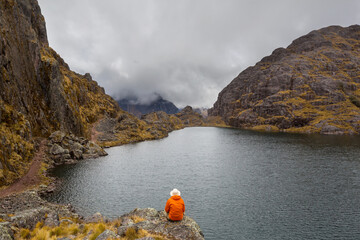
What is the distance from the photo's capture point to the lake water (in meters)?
32.4

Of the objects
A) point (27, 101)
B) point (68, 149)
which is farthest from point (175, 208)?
point (27, 101)

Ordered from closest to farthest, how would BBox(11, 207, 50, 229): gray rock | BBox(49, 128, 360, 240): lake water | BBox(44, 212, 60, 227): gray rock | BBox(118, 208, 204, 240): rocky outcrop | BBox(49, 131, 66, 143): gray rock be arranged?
BBox(118, 208, 204, 240): rocky outcrop → BBox(11, 207, 50, 229): gray rock → BBox(44, 212, 60, 227): gray rock → BBox(49, 128, 360, 240): lake water → BBox(49, 131, 66, 143): gray rock

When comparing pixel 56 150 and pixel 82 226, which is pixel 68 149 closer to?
pixel 56 150

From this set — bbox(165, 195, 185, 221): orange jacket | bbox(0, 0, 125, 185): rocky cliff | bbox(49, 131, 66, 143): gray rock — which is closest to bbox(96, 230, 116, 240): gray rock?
bbox(165, 195, 185, 221): orange jacket

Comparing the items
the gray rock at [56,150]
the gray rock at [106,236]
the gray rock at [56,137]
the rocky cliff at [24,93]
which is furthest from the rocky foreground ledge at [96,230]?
the gray rock at [56,137]

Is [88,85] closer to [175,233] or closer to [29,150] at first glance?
[29,150]

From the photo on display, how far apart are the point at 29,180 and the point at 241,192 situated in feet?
171

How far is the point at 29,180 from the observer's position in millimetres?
50156

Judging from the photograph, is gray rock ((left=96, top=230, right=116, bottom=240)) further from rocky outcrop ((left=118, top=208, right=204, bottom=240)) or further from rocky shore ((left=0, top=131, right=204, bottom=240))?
rocky outcrop ((left=118, top=208, right=204, bottom=240))

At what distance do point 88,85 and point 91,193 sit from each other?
528ft

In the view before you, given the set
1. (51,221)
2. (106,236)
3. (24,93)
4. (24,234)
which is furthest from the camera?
(24,93)

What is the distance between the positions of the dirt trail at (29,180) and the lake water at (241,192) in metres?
6.15

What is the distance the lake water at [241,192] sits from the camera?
1277 inches

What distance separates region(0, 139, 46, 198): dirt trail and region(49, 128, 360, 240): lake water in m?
6.15
